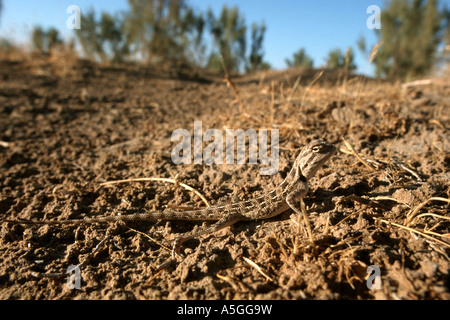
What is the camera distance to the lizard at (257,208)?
9.73 feet

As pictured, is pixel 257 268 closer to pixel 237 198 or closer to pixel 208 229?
pixel 208 229

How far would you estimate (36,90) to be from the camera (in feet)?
26.2

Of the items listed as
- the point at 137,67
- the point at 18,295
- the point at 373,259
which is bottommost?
the point at 18,295

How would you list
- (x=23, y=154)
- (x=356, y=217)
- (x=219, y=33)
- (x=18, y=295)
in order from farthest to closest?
(x=219, y=33)
(x=23, y=154)
(x=356, y=217)
(x=18, y=295)

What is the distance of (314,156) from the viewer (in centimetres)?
303

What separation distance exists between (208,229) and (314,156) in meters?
1.34

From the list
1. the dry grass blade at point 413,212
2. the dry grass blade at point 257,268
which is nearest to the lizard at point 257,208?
the dry grass blade at point 257,268

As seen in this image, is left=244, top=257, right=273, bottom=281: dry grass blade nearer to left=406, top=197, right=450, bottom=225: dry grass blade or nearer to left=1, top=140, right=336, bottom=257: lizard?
left=1, top=140, right=336, bottom=257: lizard

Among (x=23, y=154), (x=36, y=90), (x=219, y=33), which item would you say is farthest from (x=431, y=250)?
(x=219, y=33)

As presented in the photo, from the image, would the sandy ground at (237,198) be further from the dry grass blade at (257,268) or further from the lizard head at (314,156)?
the lizard head at (314,156)

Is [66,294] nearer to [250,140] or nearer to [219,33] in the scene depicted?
[250,140]

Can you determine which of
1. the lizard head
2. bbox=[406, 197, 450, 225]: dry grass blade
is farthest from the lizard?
bbox=[406, 197, 450, 225]: dry grass blade

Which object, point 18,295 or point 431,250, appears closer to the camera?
point 431,250

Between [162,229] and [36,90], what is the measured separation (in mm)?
7209
